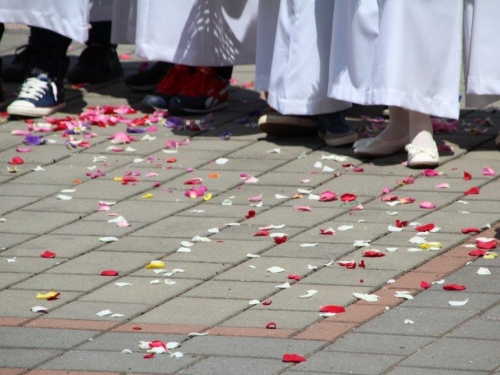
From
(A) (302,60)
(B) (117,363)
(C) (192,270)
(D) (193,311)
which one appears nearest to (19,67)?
(A) (302,60)

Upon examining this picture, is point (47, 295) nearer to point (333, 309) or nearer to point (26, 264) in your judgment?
point (26, 264)

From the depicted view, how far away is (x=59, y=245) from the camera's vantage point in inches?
150

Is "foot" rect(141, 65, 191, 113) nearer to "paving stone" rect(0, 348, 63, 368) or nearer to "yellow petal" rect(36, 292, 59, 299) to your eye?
"yellow petal" rect(36, 292, 59, 299)

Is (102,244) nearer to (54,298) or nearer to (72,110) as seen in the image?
(54,298)

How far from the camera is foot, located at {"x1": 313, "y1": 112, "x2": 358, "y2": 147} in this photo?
16.5 feet

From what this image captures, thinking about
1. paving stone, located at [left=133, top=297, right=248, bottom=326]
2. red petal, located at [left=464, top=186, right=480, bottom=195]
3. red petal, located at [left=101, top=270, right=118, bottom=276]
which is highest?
red petal, located at [left=464, top=186, right=480, bottom=195]

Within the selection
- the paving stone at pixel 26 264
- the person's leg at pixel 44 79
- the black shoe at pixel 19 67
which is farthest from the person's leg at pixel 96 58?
the paving stone at pixel 26 264

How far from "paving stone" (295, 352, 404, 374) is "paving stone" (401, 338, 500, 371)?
0.06 metres

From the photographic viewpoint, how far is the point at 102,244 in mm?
3807

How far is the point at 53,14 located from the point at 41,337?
3076 millimetres

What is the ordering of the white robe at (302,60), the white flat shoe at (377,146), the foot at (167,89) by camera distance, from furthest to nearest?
the foot at (167,89) < the white robe at (302,60) < the white flat shoe at (377,146)

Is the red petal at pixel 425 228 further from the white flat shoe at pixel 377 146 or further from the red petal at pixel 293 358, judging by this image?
the red petal at pixel 293 358

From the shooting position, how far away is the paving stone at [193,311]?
A: 3.08 m

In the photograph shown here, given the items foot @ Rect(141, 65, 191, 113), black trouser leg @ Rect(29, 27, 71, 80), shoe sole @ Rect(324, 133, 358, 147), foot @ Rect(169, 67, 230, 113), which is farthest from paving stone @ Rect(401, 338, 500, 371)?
black trouser leg @ Rect(29, 27, 71, 80)
